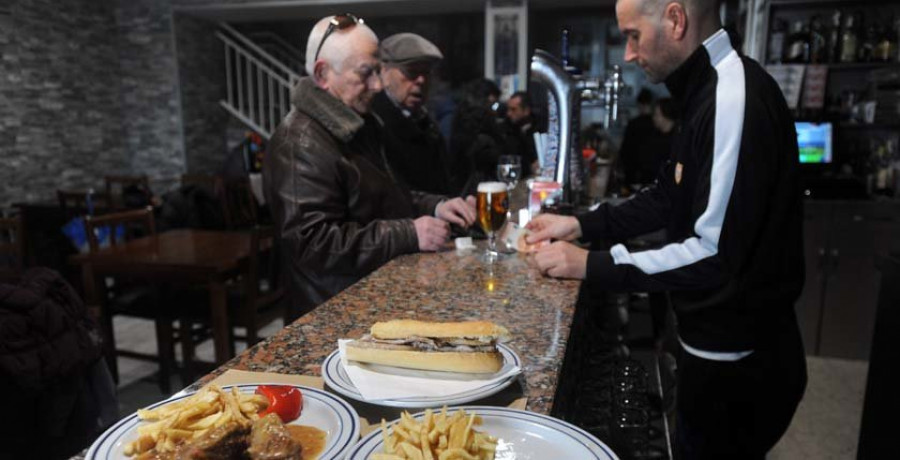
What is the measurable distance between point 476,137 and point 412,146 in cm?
162

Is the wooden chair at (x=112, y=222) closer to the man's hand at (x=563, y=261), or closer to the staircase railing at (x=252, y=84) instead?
the man's hand at (x=563, y=261)

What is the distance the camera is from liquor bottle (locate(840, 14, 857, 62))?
4.30 metres

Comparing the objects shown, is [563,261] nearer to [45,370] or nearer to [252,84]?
[45,370]

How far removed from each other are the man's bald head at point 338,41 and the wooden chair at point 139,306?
2.04 metres

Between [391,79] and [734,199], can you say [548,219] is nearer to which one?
[734,199]

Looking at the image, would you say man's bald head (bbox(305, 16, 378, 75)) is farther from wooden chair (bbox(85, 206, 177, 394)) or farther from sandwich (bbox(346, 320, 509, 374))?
wooden chair (bbox(85, 206, 177, 394))

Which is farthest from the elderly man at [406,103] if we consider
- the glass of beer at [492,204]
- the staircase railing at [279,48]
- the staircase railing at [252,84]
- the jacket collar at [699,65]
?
the staircase railing at [279,48]

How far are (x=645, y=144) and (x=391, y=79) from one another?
3.46 meters

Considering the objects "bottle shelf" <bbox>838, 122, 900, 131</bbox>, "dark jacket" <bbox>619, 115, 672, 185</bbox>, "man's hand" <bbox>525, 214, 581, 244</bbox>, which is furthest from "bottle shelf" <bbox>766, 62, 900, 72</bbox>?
"man's hand" <bbox>525, 214, 581, 244</bbox>

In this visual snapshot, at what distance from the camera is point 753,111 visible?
123cm

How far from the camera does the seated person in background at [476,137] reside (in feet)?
14.3

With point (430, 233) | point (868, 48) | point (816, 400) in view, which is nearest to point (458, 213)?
point (430, 233)

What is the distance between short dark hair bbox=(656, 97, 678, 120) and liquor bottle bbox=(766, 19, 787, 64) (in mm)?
860

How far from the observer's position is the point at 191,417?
0.63 meters
